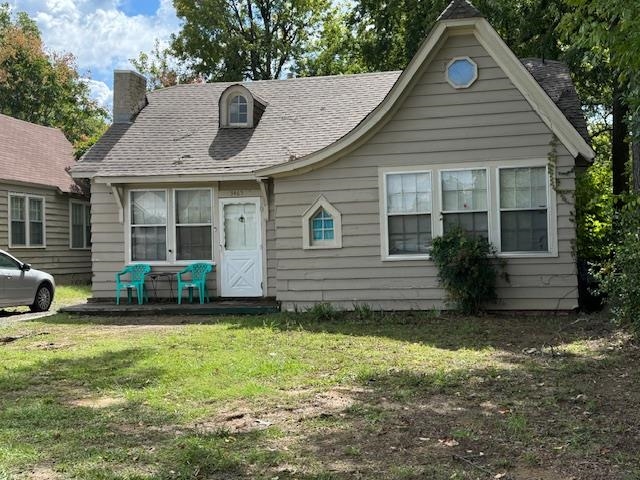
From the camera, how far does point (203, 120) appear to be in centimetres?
1483

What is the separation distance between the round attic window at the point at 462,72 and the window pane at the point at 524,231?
7.58 feet

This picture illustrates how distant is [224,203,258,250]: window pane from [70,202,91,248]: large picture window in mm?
9896

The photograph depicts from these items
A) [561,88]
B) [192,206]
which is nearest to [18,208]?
[192,206]

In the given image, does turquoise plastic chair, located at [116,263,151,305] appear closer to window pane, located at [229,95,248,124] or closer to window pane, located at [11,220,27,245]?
window pane, located at [229,95,248,124]

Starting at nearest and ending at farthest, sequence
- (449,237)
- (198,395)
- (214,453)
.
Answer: (214,453) → (198,395) → (449,237)

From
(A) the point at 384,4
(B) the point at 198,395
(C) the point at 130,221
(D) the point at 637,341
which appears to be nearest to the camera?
(B) the point at 198,395

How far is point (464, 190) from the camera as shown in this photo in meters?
10.9

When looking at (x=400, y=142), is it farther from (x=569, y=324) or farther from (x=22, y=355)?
(x=22, y=355)

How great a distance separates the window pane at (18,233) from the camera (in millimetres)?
18391

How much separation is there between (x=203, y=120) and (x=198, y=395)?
32.9 ft

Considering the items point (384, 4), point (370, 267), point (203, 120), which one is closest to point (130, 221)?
point (203, 120)

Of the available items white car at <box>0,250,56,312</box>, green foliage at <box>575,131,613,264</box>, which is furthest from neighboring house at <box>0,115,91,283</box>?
green foliage at <box>575,131,613,264</box>

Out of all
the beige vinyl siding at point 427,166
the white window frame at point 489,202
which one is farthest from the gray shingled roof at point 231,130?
the white window frame at point 489,202

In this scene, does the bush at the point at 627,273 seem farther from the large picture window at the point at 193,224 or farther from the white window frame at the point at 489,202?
the large picture window at the point at 193,224
